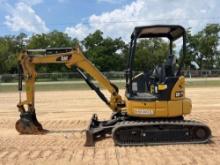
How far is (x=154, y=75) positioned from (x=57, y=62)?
3.13 meters

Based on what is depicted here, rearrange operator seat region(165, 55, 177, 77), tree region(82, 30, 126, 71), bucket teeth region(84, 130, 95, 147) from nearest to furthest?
bucket teeth region(84, 130, 95, 147), operator seat region(165, 55, 177, 77), tree region(82, 30, 126, 71)

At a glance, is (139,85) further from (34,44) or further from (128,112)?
(34,44)

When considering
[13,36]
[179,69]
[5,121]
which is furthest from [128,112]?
[13,36]

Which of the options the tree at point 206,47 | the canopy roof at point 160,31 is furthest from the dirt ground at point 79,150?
the tree at point 206,47

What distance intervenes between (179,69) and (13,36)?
92.1 m

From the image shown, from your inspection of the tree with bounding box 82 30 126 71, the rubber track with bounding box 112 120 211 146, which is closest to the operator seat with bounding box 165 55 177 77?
the rubber track with bounding box 112 120 211 146

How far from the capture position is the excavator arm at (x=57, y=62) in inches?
565

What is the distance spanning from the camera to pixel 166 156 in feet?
35.2

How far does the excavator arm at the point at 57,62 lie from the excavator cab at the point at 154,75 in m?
1.25

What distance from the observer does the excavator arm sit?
14.4 metres

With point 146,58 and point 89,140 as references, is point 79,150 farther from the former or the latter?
point 146,58

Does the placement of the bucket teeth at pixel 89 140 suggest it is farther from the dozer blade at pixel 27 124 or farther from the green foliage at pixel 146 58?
the dozer blade at pixel 27 124

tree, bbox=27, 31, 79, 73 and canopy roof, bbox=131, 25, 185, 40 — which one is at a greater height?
tree, bbox=27, 31, 79, 73

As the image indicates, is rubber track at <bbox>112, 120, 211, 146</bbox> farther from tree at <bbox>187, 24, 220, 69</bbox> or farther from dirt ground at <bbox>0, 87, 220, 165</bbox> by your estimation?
tree at <bbox>187, 24, 220, 69</bbox>
